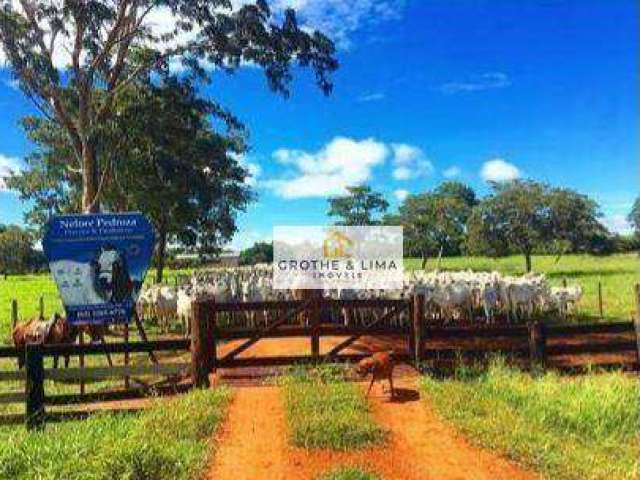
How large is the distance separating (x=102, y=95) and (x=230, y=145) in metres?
13.4

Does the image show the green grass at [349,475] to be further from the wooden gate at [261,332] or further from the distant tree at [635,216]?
the distant tree at [635,216]

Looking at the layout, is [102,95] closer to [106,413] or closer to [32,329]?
[32,329]

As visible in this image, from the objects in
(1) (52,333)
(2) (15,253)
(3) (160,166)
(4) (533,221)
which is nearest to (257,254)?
(2) (15,253)

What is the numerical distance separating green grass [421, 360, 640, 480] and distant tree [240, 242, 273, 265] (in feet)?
323

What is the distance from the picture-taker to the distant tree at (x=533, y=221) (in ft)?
192

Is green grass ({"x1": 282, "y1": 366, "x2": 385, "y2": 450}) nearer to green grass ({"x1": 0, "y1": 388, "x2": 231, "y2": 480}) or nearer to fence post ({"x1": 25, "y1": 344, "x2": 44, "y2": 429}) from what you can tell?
green grass ({"x1": 0, "y1": 388, "x2": 231, "y2": 480})

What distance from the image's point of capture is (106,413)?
1101 centimetres

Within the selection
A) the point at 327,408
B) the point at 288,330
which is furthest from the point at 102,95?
the point at 327,408

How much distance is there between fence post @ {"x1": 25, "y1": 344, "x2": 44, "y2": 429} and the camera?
35.9ft

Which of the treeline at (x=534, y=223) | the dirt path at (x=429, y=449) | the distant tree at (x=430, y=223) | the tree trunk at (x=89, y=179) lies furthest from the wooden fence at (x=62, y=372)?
the distant tree at (x=430, y=223)

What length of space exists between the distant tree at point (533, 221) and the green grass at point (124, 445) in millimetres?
50077

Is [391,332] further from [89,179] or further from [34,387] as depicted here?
[89,179]

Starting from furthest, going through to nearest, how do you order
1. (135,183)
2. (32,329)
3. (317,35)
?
(135,183) → (317,35) → (32,329)

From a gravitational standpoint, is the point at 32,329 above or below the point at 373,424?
above
